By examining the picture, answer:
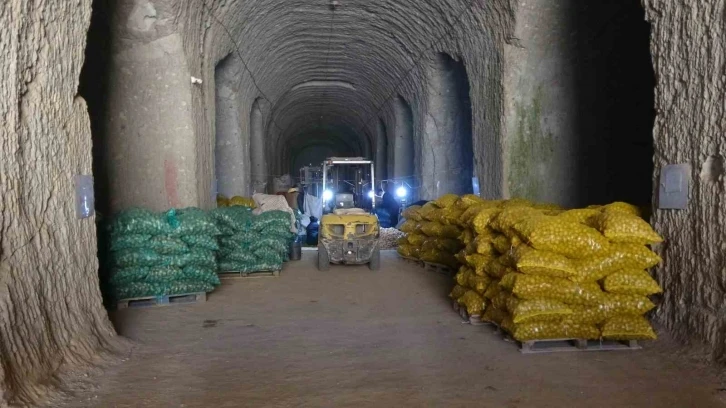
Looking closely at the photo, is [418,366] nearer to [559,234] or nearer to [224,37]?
[559,234]

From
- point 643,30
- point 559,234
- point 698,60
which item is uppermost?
point 643,30

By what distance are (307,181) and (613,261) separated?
1251cm

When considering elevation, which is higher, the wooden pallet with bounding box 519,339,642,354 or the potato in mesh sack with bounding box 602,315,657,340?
the potato in mesh sack with bounding box 602,315,657,340

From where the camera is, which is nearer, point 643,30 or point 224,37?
point 643,30

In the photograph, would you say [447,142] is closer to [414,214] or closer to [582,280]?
[414,214]

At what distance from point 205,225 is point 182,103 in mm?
1961

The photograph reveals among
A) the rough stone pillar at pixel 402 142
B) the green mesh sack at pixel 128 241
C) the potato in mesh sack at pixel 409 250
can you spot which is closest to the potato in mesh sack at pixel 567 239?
the green mesh sack at pixel 128 241

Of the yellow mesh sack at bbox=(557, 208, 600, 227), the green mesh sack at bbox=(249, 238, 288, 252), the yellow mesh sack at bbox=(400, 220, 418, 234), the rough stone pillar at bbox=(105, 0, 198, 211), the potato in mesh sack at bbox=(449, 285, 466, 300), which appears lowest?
the potato in mesh sack at bbox=(449, 285, 466, 300)

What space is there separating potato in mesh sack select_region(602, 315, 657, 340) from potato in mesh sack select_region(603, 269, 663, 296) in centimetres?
22

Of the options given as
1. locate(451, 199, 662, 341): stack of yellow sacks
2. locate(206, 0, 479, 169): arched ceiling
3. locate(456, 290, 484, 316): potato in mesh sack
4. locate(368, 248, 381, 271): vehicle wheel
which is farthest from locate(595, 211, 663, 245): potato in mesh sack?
locate(206, 0, 479, 169): arched ceiling

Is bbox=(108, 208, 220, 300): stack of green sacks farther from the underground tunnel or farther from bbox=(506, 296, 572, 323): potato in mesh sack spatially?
bbox=(506, 296, 572, 323): potato in mesh sack

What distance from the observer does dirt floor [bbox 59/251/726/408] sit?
3762mm

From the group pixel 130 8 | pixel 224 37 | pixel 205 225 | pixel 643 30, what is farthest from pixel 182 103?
pixel 643 30

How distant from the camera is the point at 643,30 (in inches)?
335
